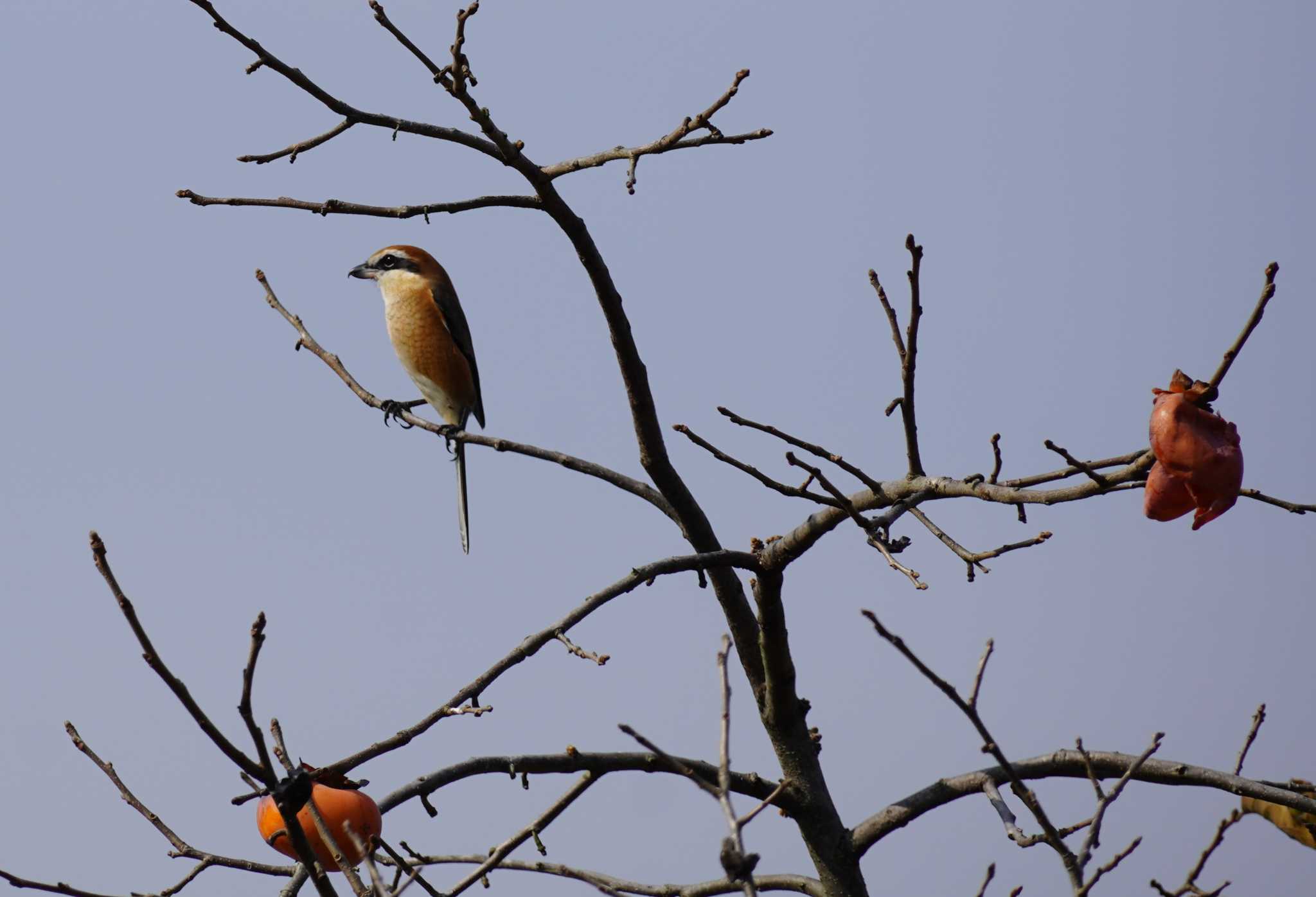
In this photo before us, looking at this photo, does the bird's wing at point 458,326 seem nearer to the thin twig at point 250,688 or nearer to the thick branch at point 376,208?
the thick branch at point 376,208

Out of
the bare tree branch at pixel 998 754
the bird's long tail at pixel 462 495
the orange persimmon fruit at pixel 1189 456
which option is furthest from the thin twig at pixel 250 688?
the bird's long tail at pixel 462 495

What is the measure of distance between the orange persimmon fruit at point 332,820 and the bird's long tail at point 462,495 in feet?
11.1

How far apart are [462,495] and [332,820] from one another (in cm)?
356

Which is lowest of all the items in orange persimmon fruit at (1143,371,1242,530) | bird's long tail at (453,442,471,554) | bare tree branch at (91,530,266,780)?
bare tree branch at (91,530,266,780)

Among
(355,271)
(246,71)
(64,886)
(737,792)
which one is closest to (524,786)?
(737,792)

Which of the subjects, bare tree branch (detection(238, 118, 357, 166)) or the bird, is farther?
the bird

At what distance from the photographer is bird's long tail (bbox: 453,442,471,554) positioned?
6.17m

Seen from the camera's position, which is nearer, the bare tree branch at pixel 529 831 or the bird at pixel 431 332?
the bare tree branch at pixel 529 831

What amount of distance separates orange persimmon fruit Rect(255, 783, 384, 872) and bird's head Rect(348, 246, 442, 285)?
Answer: 4247mm

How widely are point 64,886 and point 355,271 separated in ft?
14.6

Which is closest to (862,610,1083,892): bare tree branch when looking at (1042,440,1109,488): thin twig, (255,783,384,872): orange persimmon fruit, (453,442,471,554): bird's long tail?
(1042,440,1109,488): thin twig

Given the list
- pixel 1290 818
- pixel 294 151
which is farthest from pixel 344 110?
pixel 1290 818

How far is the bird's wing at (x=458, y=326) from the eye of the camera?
260 inches

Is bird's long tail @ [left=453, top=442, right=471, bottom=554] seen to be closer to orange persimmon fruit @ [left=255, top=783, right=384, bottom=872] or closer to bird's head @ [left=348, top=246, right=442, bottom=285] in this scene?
bird's head @ [left=348, top=246, right=442, bottom=285]
